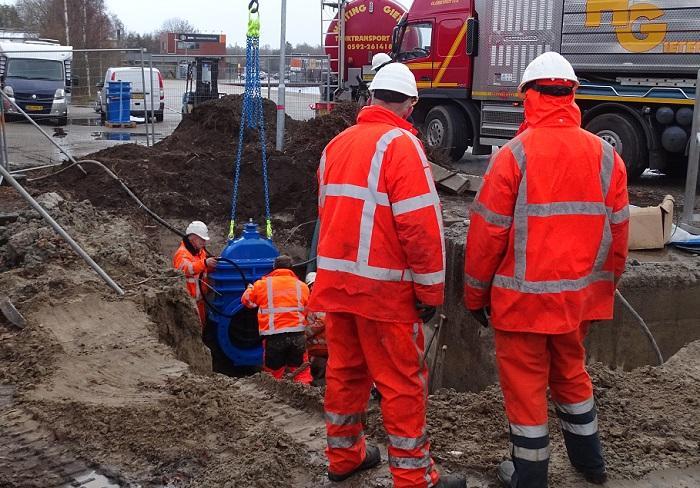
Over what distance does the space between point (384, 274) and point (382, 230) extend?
0.69 ft

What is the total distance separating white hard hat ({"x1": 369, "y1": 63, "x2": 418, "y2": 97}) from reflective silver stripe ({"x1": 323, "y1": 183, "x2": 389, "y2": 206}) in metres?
0.52

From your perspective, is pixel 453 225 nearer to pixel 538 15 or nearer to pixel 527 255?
pixel 527 255

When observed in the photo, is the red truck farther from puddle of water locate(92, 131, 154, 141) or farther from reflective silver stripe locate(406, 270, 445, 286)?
reflective silver stripe locate(406, 270, 445, 286)

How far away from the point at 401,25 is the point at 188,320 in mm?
10880

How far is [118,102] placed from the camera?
23.9m

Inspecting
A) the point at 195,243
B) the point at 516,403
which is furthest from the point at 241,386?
the point at 195,243

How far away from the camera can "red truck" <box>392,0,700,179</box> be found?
11984 mm

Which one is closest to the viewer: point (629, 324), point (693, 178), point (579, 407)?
point (579, 407)

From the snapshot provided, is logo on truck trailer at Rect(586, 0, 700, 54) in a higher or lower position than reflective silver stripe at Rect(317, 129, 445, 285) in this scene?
higher

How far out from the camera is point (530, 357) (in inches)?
139

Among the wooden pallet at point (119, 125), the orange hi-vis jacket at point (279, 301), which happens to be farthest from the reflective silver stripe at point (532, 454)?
the wooden pallet at point (119, 125)

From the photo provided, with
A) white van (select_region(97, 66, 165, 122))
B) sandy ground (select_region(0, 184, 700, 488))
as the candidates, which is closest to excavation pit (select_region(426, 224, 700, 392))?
sandy ground (select_region(0, 184, 700, 488))

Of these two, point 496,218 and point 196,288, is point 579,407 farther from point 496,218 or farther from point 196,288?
point 196,288

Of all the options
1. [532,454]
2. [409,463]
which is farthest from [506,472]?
[409,463]
